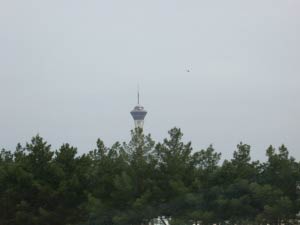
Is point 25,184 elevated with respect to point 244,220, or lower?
elevated

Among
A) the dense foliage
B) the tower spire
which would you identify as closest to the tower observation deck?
the tower spire

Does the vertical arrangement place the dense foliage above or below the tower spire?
below

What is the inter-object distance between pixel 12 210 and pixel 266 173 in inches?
575

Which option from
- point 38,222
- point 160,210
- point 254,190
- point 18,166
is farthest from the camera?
point 18,166

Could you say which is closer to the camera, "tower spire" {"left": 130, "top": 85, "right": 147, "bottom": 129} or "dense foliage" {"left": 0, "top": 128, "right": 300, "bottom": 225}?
"dense foliage" {"left": 0, "top": 128, "right": 300, "bottom": 225}

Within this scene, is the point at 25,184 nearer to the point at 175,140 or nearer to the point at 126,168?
the point at 126,168

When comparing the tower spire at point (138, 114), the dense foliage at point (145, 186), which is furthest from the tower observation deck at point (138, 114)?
the dense foliage at point (145, 186)

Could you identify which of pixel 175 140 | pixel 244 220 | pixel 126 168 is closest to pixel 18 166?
pixel 126 168

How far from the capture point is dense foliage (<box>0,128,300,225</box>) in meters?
32.8

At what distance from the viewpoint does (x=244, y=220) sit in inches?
1272

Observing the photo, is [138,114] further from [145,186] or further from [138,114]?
[145,186]

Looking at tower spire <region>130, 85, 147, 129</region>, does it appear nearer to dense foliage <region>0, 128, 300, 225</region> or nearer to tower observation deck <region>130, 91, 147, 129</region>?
tower observation deck <region>130, 91, 147, 129</region>

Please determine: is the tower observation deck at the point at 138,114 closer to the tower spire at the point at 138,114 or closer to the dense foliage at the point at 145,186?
the tower spire at the point at 138,114

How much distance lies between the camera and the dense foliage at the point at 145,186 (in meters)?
32.8
